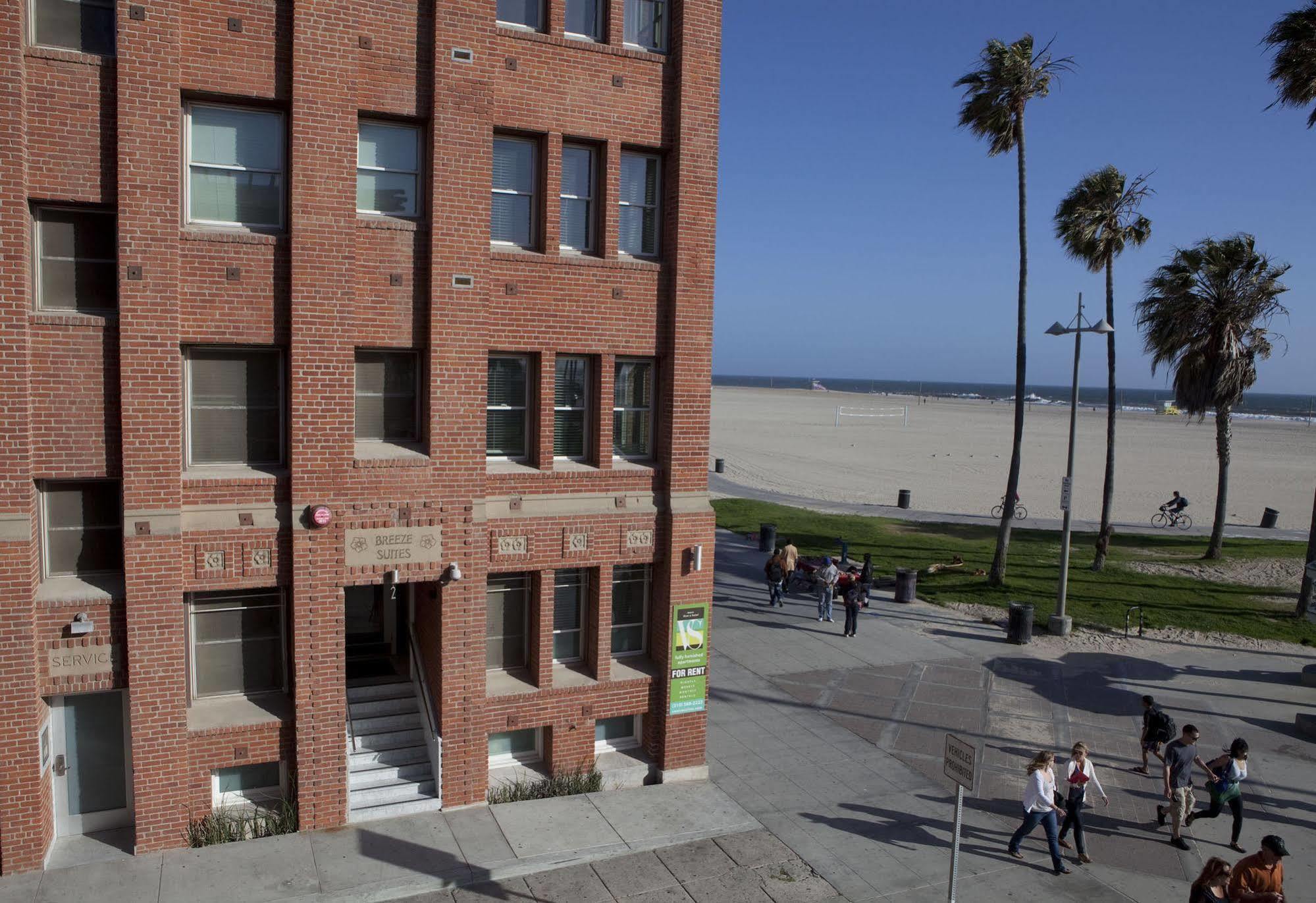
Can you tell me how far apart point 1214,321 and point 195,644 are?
3373cm

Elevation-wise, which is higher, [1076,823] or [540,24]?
[540,24]

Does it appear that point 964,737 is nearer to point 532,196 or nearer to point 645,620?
point 645,620

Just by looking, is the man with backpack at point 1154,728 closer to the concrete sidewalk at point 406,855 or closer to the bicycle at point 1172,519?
A: the concrete sidewalk at point 406,855

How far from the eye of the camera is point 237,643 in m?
13.2

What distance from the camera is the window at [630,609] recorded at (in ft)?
50.9

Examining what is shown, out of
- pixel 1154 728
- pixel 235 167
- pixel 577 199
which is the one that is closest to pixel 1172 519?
pixel 1154 728

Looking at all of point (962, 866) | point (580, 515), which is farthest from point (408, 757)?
point (962, 866)

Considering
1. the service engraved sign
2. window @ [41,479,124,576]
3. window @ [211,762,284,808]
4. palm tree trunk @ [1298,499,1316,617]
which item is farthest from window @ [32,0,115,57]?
palm tree trunk @ [1298,499,1316,617]

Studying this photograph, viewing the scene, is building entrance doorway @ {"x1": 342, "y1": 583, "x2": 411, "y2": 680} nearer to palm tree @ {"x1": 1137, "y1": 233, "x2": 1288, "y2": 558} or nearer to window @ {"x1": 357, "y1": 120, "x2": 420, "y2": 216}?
window @ {"x1": 357, "y1": 120, "x2": 420, "y2": 216}

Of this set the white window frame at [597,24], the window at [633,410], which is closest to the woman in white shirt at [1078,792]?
the window at [633,410]

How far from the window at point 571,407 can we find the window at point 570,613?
195 cm

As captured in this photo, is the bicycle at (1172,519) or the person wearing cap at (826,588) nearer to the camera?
the person wearing cap at (826,588)

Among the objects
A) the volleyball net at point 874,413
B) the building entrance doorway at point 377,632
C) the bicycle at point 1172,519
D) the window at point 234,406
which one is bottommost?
the bicycle at point 1172,519

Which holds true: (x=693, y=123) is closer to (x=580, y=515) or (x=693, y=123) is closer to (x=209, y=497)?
(x=580, y=515)
